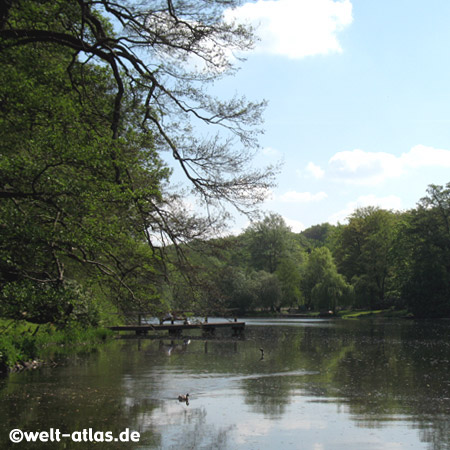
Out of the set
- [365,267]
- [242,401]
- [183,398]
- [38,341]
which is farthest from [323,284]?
[183,398]

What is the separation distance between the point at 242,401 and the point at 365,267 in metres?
62.9

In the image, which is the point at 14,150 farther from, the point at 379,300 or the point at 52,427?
the point at 379,300

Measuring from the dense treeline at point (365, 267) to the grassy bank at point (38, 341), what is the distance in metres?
22.6

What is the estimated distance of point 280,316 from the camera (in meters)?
70.8

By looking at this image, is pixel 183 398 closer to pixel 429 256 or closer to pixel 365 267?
pixel 429 256

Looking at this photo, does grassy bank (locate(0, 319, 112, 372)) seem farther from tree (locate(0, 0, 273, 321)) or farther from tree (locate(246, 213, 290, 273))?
tree (locate(246, 213, 290, 273))

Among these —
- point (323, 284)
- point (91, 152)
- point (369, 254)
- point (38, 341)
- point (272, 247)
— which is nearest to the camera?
point (91, 152)

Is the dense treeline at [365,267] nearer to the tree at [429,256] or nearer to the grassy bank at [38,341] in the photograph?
the tree at [429,256]

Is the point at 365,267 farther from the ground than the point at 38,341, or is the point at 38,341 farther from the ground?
the point at 365,267

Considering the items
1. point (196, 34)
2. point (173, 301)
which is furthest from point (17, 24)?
point (173, 301)

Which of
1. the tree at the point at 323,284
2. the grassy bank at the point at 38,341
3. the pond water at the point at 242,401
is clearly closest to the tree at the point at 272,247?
the tree at the point at 323,284

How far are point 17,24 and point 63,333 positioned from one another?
16.3 m

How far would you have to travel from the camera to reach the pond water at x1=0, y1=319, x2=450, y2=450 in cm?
930

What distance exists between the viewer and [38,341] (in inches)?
845
